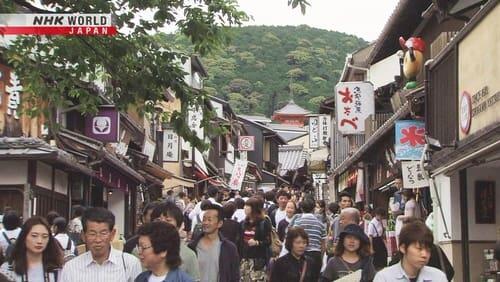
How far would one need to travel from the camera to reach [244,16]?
1088 cm

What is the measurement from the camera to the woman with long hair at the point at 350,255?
8.19 meters

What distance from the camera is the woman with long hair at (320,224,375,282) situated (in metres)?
8.19

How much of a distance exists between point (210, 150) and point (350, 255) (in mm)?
8621

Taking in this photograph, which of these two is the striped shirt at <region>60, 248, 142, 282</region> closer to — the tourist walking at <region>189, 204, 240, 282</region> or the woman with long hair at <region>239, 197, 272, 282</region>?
the tourist walking at <region>189, 204, 240, 282</region>

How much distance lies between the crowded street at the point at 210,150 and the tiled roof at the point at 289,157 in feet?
155

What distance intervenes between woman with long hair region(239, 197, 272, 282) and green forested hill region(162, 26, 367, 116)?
304 ft

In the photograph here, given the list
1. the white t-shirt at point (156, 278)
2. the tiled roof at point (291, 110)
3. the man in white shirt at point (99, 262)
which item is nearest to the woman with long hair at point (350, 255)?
the man in white shirt at point (99, 262)

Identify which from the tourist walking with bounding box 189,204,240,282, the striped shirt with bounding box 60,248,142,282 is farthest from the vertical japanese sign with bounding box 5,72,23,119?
the striped shirt with bounding box 60,248,142,282

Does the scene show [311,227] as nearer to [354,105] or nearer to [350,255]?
[350,255]

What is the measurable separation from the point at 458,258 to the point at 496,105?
4365mm

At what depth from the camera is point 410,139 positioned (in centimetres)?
1812

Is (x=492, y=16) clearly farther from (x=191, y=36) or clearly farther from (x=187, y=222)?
(x=187, y=222)

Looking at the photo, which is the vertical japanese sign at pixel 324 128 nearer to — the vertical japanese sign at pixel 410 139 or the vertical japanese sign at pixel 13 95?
the vertical japanese sign at pixel 410 139

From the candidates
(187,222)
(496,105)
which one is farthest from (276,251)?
(187,222)
